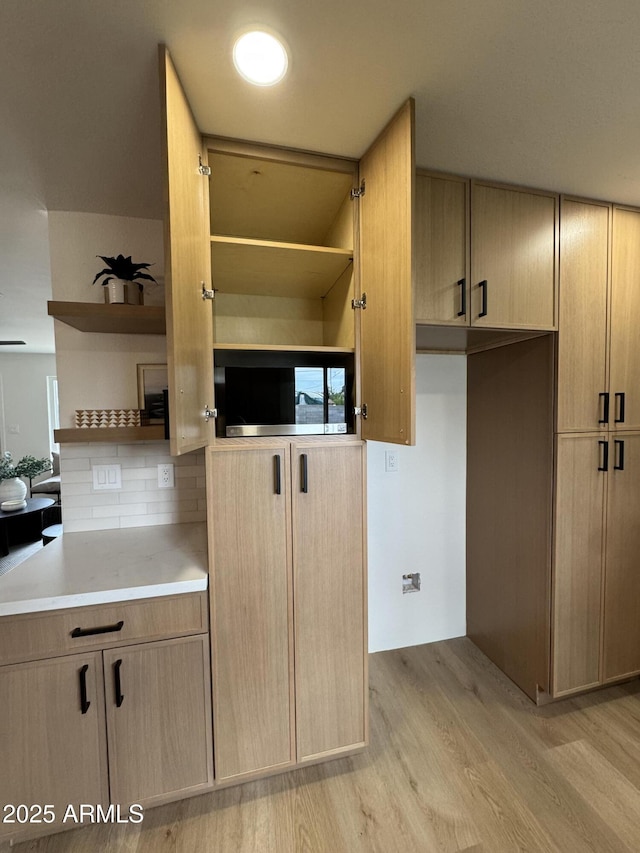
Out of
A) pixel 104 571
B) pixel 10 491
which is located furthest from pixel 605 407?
pixel 10 491

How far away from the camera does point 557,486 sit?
1.70 metres

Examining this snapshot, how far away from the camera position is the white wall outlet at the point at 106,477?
1766 mm

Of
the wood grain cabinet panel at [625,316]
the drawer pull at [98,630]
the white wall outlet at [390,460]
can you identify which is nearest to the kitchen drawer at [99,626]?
the drawer pull at [98,630]

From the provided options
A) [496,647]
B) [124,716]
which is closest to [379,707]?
[496,647]

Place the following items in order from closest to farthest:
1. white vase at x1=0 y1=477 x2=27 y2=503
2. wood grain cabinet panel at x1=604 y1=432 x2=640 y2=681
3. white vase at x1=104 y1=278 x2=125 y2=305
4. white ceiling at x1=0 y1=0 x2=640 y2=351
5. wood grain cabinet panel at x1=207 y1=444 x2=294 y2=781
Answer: white ceiling at x1=0 y1=0 x2=640 y2=351, wood grain cabinet panel at x1=207 y1=444 x2=294 y2=781, white vase at x1=104 y1=278 x2=125 y2=305, wood grain cabinet panel at x1=604 y1=432 x2=640 y2=681, white vase at x1=0 y1=477 x2=27 y2=503

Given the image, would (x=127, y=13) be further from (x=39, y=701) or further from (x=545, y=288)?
(x=39, y=701)

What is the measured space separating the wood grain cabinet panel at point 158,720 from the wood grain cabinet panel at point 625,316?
2.12 meters

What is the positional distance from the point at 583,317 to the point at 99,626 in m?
2.32

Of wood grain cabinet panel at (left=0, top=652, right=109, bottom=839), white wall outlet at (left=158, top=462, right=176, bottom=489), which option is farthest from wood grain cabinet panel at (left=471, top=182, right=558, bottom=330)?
wood grain cabinet panel at (left=0, top=652, right=109, bottom=839)

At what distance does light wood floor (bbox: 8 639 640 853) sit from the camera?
1.24 m

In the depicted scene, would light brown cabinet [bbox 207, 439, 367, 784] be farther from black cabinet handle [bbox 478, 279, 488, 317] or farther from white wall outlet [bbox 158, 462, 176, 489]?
black cabinet handle [bbox 478, 279, 488, 317]

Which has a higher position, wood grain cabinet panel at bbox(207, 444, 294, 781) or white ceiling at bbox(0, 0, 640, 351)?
white ceiling at bbox(0, 0, 640, 351)

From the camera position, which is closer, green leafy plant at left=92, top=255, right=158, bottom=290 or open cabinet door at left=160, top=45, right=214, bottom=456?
open cabinet door at left=160, top=45, right=214, bottom=456

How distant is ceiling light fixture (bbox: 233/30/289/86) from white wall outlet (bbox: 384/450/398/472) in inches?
64.8
